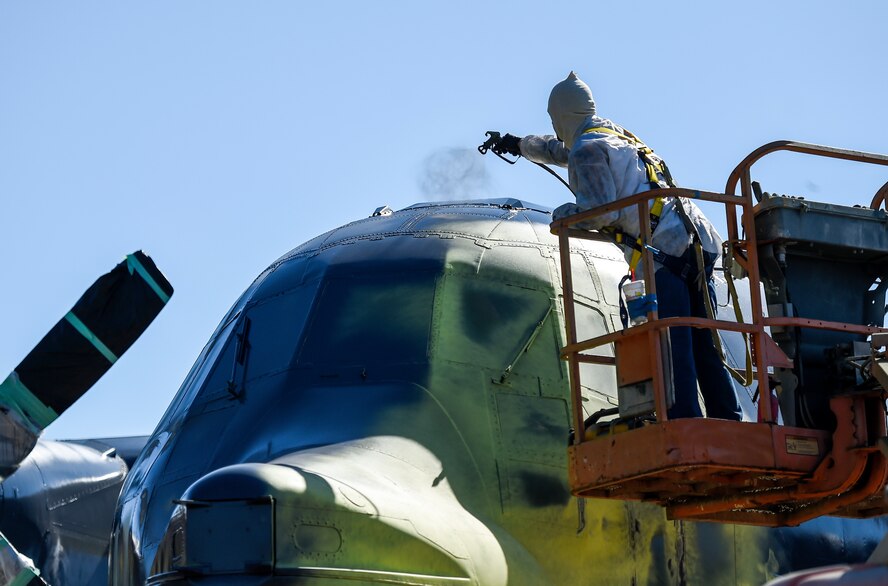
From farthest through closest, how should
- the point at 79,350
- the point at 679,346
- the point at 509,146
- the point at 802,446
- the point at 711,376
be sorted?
1. the point at 79,350
2. the point at 509,146
3. the point at 711,376
4. the point at 679,346
5. the point at 802,446

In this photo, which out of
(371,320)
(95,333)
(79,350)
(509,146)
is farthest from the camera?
(79,350)

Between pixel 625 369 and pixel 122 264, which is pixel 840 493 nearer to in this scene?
pixel 625 369

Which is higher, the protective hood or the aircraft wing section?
the protective hood

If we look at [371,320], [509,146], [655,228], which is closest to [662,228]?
[655,228]

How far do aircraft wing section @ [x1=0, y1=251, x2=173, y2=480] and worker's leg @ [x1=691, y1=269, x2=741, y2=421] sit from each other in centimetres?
499

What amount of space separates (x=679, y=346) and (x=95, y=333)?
18.9 feet

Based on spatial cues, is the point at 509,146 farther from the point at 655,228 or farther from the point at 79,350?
the point at 79,350

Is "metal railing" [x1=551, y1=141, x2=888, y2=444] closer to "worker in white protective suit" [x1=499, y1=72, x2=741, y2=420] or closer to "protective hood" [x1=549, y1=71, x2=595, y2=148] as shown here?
"worker in white protective suit" [x1=499, y1=72, x2=741, y2=420]

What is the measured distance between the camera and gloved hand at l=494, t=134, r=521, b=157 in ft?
38.1

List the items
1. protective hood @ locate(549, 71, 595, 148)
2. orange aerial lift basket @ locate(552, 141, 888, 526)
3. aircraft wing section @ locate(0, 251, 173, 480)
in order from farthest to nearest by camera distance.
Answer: aircraft wing section @ locate(0, 251, 173, 480)
protective hood @ locate(549, 71, 595, 148)
orange aerial lift basket @ locate(552, 141, 888, 526)

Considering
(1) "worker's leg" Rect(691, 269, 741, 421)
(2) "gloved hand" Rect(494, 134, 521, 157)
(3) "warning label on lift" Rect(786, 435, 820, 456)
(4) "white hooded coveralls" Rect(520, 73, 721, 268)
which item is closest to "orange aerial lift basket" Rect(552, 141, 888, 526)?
(3) "warning label on lift" Rect(786, 435, 820, 456)

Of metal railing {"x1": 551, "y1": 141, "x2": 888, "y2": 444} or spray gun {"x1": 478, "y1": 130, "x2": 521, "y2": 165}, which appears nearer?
metal railing {"x1": 551, "y1": 141, "x2": 888, "y2": 444}

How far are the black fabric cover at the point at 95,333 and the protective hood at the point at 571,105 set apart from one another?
4.02 metres

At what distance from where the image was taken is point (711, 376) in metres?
8.68
